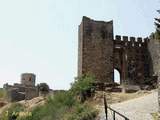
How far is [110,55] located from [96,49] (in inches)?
52.0

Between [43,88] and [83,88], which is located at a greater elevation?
[43,88]

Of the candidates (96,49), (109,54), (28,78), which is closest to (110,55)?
(109,54)

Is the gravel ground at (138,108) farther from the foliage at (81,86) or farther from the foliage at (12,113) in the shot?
the foliage at (12,113)

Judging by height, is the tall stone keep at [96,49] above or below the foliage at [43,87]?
above

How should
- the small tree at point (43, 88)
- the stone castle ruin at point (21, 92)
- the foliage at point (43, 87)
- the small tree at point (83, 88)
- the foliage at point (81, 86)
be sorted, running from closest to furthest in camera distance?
the small tree at point (83, 88)
the foliage at point (81, 86)
the small tree at point (43, 88)
the foliage at point (43, 87)
the stone castle ruin at point (21, 92)

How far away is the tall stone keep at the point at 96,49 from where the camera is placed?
1708 inches

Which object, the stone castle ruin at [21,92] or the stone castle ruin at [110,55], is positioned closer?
the stone castle ruin at [110,55]

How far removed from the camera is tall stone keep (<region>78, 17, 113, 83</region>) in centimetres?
4338

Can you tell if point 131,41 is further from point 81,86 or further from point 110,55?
point 81,86

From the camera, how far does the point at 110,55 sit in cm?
4434

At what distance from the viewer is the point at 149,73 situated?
44719 millimetres

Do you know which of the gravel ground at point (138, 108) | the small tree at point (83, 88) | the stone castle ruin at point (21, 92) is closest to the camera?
the gravel ground at point (138, 108)

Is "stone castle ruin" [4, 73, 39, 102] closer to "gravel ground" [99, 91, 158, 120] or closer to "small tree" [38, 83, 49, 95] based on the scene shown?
"small tree" [38, 83, 49, 95]

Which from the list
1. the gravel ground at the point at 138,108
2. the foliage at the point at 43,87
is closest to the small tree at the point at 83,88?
the gravel ground at the point at 138,108
